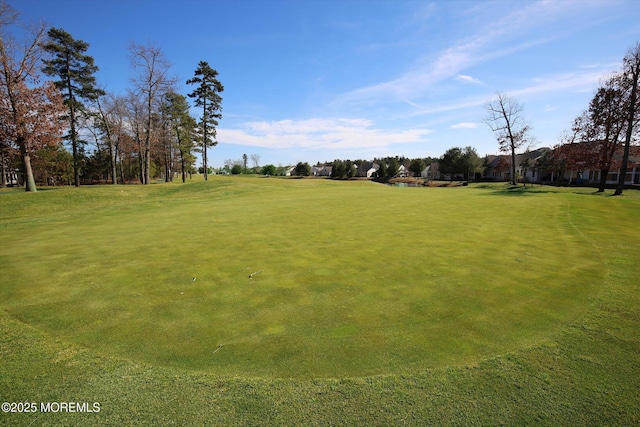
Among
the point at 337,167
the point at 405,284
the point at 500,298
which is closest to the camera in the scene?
the point at 500,298

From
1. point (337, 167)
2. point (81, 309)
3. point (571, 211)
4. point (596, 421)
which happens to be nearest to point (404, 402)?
point (596, 421)

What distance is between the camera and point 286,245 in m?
8.79

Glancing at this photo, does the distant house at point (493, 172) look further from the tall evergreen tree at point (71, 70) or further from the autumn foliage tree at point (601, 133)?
the tall evergreen tree at point (71, 70)

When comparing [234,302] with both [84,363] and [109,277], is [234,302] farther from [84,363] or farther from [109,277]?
[109,277]

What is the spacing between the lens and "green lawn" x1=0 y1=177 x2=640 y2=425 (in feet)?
9.12

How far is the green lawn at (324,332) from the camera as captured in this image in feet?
9.12

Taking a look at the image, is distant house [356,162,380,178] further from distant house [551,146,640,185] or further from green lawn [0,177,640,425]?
green lawn [0,177,640,425]

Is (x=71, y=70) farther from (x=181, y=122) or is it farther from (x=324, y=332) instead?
(x=324, y=332)

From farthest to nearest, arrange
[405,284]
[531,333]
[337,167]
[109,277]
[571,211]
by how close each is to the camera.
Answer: [337,167]
[571,211]
[109,277]
[405,284]
[531,333]

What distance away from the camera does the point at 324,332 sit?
13.0 ft

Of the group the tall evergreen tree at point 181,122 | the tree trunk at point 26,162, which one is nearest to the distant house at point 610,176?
the tall evergreen tree at point 181,122

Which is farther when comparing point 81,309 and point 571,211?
point 571,211

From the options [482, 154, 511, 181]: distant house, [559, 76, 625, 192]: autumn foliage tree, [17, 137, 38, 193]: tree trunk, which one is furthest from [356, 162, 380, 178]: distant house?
[17, 137, 38, 193]: tree trunk

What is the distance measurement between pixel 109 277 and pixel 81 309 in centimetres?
154
